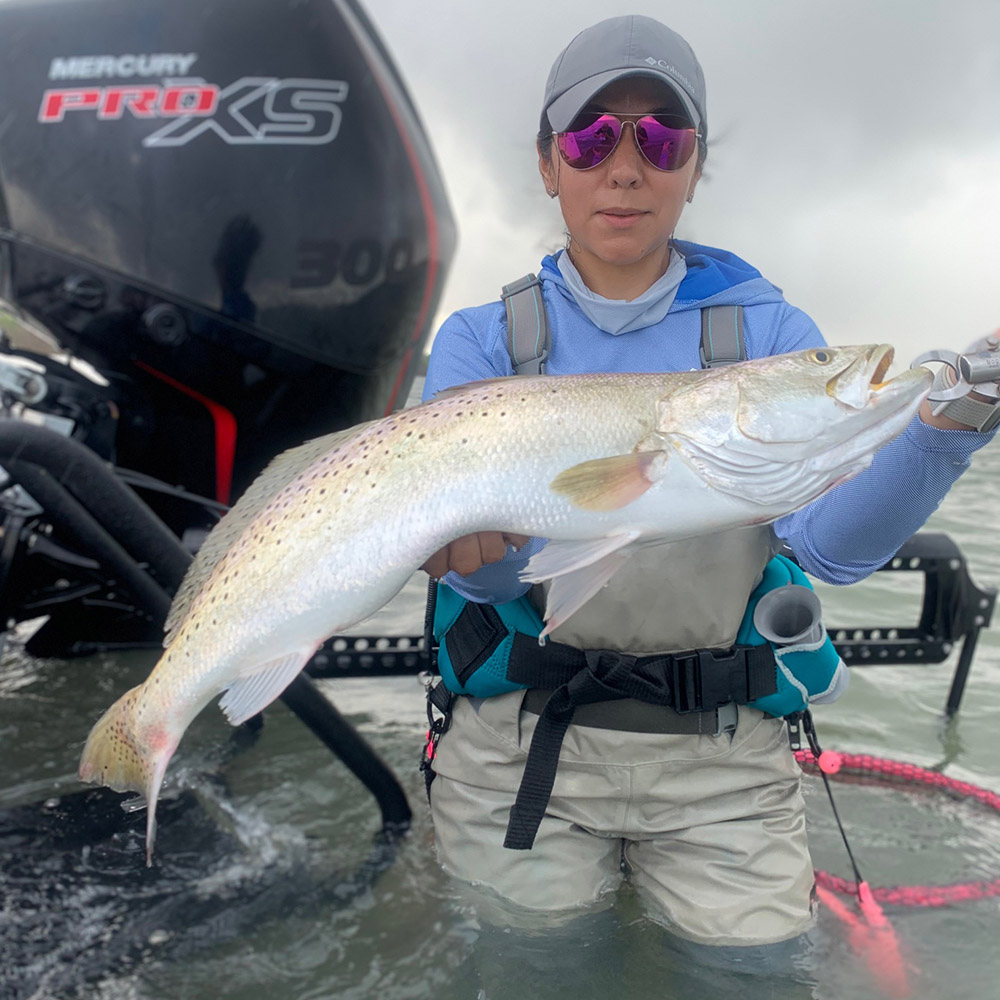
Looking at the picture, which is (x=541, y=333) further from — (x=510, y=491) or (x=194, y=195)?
(x=194, y=195)

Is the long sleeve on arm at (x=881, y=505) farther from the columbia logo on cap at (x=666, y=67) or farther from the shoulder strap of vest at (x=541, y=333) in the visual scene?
the columbia logo on cap at (x=666, y=67)

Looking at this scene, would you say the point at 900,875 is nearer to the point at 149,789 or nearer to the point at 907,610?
the point at 149,789

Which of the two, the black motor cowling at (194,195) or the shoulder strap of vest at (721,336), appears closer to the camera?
the shoulder strap of vest at (721,336)

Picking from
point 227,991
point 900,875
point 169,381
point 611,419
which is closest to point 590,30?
point 611,419

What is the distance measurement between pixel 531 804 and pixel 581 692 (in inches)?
11.7

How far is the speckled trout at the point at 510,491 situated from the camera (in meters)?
1.67

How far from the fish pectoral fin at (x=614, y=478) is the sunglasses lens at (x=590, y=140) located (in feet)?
2.99

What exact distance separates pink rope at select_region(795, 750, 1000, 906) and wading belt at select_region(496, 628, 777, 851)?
87cm

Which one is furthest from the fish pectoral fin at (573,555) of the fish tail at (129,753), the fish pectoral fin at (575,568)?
the fish tail at (129,753)

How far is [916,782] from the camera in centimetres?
386

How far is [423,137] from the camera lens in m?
4.30

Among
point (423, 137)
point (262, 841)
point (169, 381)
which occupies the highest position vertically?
point (423, 137)

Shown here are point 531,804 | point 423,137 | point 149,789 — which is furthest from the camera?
point 423,137

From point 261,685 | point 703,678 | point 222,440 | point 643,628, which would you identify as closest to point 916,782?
point 703,678
